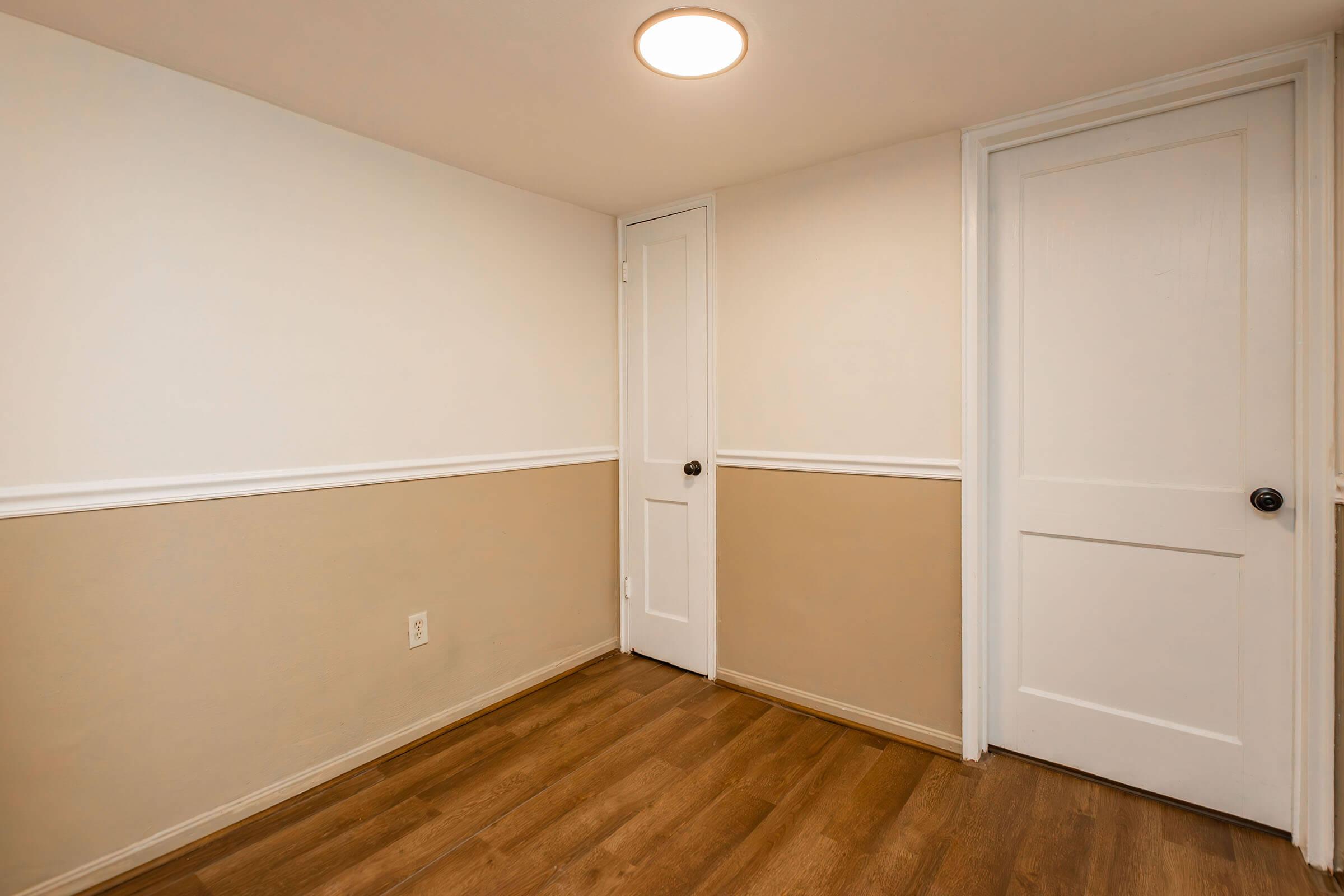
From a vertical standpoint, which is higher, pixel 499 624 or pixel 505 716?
pixel 499 624

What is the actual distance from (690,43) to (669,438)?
5.60 ft

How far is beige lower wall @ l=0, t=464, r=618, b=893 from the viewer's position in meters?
1.60

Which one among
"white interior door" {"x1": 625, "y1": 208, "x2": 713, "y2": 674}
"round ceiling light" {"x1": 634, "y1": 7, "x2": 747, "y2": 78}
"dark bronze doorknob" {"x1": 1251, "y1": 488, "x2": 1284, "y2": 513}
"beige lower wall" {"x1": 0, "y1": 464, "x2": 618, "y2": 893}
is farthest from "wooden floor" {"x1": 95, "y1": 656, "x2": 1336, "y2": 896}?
"round ceiling light" {"x1": 634, "y1": 7, "x2": 747, "y2": 78}

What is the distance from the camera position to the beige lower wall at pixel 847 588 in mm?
2273

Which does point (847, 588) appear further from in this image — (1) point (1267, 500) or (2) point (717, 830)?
(1) point (1267, 500)

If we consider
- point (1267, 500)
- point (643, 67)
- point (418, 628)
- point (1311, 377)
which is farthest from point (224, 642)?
point (1311, 377)

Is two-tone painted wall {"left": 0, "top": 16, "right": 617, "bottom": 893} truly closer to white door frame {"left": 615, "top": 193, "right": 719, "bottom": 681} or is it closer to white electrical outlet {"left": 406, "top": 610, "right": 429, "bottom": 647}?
white electrical outlet {"left": 406, "top": 610, "right": 429, "bottom": 647}

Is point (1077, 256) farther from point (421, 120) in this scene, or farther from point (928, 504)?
point (421, 120)

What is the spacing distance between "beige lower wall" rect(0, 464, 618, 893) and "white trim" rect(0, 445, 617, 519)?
0.03 m

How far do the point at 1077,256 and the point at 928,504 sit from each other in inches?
37.1

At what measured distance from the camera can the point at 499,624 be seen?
2.66 meters

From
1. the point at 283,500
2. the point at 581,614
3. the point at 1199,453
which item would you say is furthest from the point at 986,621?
the point at 283,500

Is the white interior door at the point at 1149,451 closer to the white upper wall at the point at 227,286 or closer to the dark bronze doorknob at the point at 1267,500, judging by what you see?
the dark bronze doorknob at the point at 1267,500

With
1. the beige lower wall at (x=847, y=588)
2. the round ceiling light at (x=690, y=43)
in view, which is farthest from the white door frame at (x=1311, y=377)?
the round ceiling light at (x=690, y=43)
